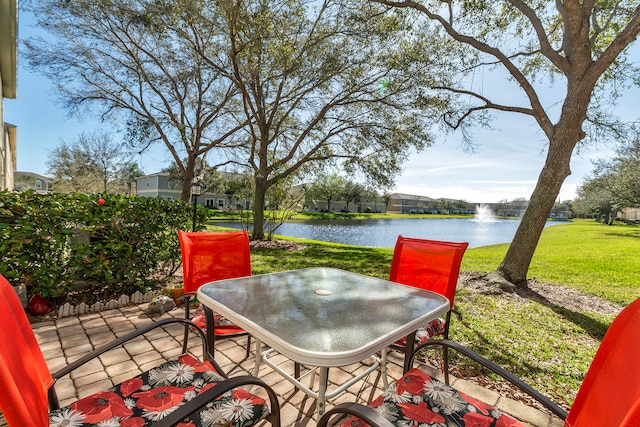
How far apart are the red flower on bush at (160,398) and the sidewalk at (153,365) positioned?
0.79m

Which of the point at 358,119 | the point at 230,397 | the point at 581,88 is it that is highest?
the point at 358,119

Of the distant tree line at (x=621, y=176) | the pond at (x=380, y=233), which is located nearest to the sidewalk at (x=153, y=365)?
the pond at (x=380, y=233)

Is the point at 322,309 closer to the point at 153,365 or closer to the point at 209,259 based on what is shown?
the point at 209,259

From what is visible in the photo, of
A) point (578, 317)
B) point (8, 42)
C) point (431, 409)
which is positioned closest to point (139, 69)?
point (8, 42)

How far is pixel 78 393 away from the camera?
2010mm

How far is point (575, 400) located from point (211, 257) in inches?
91.9

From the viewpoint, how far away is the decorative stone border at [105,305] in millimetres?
3230

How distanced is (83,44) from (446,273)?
11.4 meters

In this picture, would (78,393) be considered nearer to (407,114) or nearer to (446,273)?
(446,273)

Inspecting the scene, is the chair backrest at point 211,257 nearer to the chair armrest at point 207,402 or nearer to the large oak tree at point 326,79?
the chair armrest at point 207,402

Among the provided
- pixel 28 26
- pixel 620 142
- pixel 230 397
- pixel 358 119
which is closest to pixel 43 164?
pixel 28 26

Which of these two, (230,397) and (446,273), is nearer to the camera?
(230,397)

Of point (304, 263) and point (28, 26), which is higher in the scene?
point (28, 26)

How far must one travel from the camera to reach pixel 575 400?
3.49ft
